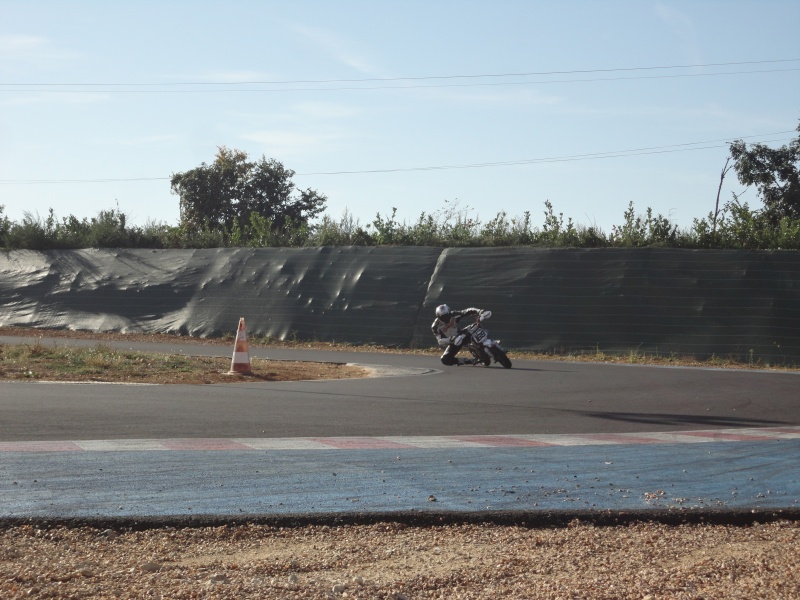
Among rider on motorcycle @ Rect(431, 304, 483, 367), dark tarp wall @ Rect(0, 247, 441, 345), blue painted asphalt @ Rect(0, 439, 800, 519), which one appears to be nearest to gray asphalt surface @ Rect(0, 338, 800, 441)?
blue painted asphalt @ Rect(0, 439, 800, 519)

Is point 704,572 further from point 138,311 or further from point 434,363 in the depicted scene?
point 138,311

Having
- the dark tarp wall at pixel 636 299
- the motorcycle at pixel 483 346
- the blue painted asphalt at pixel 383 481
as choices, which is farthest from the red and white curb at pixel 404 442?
the dark tarp wall at pixel 636 299

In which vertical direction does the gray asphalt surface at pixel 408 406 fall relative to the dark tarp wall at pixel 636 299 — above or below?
below

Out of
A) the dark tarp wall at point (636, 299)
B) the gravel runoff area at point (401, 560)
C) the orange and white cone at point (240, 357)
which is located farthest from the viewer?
the dark tarp wall at point (636, 299)

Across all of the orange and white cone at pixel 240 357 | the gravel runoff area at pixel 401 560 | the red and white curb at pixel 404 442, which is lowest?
the gravel runoff area at pixel 401 560

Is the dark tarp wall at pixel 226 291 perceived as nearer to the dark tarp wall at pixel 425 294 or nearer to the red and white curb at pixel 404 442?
the dark tarp wall at pixel 425 294

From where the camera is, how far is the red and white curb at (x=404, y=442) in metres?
7.60

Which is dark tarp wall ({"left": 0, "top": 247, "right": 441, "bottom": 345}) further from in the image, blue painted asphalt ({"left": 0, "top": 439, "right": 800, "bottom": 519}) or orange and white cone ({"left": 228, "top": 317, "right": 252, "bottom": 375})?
blue painted asphalt ({"left": 0, "top": 439, "right": 800, "bottom": 519})

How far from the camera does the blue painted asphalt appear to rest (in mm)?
5645

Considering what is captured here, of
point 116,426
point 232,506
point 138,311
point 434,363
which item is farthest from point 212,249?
point 232,506

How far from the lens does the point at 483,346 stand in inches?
787

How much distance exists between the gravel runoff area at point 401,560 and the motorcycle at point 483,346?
14051 millimetres

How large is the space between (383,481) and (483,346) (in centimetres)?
1364

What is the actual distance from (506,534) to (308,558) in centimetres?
120
